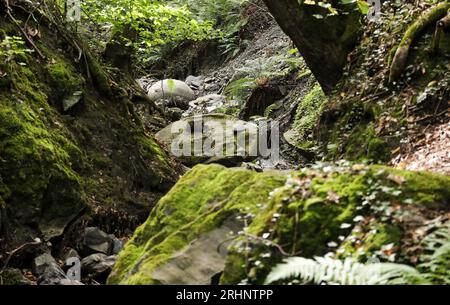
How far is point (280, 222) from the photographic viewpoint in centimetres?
314

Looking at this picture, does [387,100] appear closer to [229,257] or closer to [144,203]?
[144,203]

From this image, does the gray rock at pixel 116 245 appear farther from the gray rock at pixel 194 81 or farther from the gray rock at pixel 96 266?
the gray rock at pixel 194 81

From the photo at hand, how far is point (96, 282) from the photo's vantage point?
5.28 meters

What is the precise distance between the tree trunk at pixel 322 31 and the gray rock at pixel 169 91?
7.32 metres

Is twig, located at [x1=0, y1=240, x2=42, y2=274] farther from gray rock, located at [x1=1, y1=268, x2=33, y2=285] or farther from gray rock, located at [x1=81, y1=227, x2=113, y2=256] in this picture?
gray rock, located at [x1=81, y1=227, x2=113, y2=256]

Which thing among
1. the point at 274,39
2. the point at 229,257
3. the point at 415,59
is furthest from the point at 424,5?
the point at 274,39

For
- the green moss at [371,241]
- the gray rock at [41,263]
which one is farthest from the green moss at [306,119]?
the green moss at [371,241]

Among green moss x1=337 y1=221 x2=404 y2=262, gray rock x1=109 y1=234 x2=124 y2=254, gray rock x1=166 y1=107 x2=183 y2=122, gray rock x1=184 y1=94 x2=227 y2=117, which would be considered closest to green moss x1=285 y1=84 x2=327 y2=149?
gray rock x1=166 y1=107 x2=183 y2=122

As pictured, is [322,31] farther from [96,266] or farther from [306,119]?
[96,266]

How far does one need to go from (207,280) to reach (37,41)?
567 centimetres

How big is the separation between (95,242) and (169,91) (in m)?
9.79

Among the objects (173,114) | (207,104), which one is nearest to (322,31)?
(173,114)

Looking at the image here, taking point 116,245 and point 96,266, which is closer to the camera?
point 96,266

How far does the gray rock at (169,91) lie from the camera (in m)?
15.4
